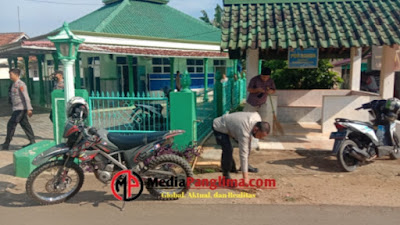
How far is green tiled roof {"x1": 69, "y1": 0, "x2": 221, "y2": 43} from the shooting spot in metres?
17.6

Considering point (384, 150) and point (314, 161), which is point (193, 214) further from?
point (384, 150)

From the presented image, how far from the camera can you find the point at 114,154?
4352mm

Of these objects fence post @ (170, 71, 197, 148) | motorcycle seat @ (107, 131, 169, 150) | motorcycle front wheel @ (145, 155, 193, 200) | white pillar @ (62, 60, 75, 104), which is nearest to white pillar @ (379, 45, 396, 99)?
fence post @ (170, 71, 197, 148)

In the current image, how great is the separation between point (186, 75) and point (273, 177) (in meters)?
2.31

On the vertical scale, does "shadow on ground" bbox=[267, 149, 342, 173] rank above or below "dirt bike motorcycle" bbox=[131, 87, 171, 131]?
below

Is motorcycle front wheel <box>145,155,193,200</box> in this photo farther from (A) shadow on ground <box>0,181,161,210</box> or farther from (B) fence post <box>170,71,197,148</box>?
(B) fence post <box>170,71,197,148</box>

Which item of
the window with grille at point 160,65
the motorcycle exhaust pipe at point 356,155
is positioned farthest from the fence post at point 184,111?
the window with grille at point 160,65

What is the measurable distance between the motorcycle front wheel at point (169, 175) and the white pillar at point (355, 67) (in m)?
6.19

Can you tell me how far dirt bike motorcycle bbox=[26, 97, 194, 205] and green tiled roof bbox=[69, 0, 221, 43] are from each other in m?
12.7

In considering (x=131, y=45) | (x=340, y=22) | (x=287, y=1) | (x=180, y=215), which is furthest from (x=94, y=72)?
(x=180, y=215)

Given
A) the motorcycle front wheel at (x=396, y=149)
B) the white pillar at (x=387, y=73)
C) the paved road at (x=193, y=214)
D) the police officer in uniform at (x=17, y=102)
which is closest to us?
the paved road at (x=193, y=214)

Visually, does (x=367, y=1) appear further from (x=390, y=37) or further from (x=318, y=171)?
(x=318, y=171)

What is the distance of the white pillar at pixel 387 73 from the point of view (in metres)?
7.22

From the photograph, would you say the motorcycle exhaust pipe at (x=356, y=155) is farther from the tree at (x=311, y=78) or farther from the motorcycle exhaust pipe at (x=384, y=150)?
the tree at (x=311, y=78)
